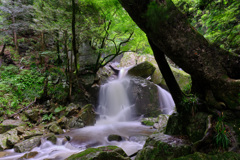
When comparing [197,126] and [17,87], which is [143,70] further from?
[197,126]

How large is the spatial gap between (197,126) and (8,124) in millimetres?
7312

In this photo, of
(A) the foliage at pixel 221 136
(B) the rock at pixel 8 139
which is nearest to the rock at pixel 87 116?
(B) the rock at pixel 8 139

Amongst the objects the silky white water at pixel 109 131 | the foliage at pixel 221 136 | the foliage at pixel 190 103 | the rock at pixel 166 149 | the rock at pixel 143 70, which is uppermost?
the rock at pixel 143 70

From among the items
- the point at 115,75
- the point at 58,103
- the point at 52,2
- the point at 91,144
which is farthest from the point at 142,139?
the point at 115,75

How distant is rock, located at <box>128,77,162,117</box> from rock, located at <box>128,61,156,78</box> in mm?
2921

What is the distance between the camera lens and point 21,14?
35.1 feet

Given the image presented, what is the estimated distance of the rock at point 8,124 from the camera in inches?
226

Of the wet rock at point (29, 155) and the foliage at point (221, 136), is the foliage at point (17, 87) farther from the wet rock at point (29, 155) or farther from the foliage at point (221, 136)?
the foliage at point (221, 136)

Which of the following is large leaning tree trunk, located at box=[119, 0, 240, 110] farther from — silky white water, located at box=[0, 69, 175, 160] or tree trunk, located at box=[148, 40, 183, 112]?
silky white water, located at box=[0, 69, 175, 160]

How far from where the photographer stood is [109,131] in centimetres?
707

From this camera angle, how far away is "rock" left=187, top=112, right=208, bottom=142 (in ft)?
9.84

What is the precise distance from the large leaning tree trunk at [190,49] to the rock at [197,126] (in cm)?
40

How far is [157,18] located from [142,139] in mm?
4773

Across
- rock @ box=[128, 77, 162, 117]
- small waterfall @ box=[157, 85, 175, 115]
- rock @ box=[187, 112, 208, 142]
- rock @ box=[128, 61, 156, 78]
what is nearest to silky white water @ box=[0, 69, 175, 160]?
small waterfall @ box=[157, 85, 175, 115]
